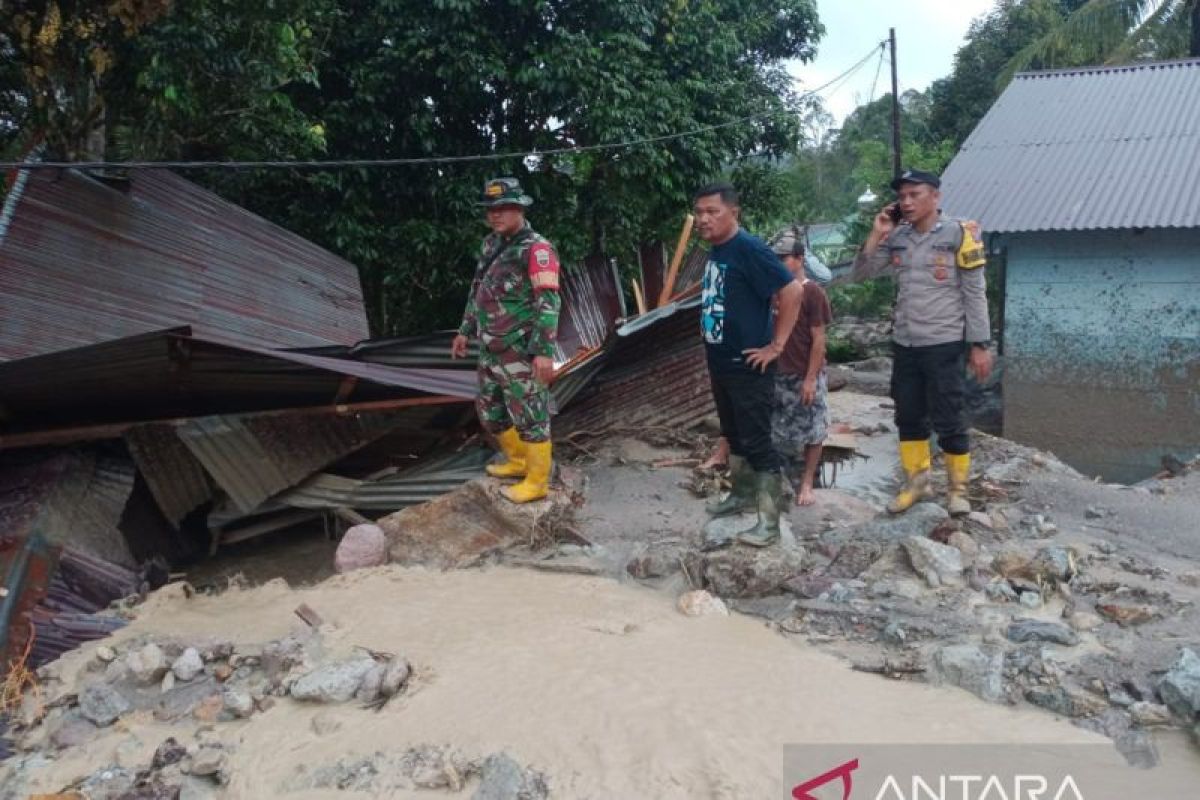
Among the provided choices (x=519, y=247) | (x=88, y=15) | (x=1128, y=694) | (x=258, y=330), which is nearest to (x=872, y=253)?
(x=519, y=247)

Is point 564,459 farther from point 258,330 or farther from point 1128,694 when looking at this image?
point 1128,694

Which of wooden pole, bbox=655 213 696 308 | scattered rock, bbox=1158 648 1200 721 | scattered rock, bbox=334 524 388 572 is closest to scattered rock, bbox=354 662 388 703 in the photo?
scattered rock, bbox=334 524 388 572

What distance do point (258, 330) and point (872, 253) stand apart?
3.83 m

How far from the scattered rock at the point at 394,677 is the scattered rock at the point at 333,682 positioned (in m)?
0.10

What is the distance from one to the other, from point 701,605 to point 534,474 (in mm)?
1284

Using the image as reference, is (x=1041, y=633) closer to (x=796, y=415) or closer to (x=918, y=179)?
(x=918, y=179)

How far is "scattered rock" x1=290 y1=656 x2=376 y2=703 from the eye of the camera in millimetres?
3123

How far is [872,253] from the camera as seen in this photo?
4.53 meters

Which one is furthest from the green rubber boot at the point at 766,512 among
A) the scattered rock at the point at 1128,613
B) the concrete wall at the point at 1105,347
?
the concrete wall at the point at 1105,347

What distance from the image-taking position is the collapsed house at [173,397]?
3994mm

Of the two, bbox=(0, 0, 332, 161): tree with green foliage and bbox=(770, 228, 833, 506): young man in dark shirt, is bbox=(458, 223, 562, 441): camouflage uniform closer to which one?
bbox=(770, 228, 833, 506): young man in dark shirt

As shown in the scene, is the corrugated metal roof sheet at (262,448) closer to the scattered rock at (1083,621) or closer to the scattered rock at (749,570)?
the scattered rock at (749,570)

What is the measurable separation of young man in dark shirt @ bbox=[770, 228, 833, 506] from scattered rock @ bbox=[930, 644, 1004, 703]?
2.02 metres

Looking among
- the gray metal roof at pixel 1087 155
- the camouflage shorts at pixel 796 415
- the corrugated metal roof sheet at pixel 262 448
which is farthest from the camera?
the gray metal roof at pixel 1087 155
